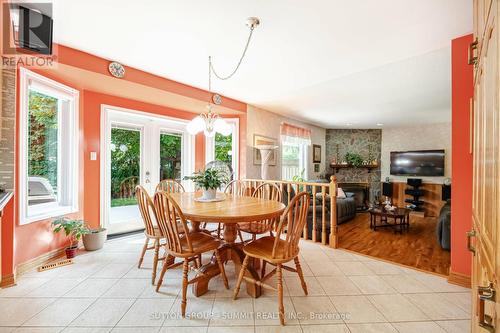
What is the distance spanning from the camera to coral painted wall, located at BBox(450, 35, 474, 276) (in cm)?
201

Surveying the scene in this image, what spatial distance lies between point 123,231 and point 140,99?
2.17 m

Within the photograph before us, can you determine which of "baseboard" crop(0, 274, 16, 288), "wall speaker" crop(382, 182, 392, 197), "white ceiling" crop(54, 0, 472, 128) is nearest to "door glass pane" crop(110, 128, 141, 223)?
"white ceiling" crop(54, 0, 472, 128)

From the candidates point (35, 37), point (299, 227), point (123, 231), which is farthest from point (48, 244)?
point (299, 227)

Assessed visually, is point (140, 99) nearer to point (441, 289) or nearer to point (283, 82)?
point (283, 82)

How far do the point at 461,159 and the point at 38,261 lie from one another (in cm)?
446

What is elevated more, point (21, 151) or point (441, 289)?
point (21, 151)

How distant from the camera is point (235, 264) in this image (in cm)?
211

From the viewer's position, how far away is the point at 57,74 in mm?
2553

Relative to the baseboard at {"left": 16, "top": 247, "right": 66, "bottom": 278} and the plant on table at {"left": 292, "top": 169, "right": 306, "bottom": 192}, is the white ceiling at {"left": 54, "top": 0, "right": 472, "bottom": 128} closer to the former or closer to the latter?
the plant on table at {"left": 292, "top": 169, "right": 306, "bottom": 192}

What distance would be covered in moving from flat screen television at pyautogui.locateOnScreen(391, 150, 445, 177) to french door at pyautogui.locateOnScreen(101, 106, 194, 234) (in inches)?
243

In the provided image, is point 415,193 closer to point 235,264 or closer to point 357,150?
point 357,150

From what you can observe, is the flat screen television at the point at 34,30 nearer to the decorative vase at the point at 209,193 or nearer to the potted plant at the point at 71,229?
the potted plant at the point at 71,229

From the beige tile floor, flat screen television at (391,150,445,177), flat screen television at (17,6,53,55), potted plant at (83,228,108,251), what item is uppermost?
flat screen television at (17,6,53,55)

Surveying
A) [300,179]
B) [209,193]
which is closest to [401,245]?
[300,179]
